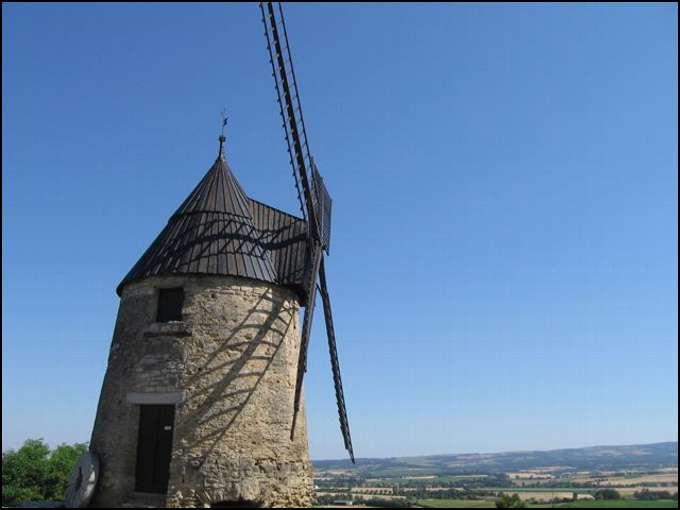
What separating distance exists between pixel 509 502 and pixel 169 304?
30.2ft

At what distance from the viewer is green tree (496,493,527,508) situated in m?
10.2

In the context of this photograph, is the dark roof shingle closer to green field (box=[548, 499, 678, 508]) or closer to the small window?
the small window

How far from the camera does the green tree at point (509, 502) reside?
10.2m

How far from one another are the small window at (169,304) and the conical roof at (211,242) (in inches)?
20.5

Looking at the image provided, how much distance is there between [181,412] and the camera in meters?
13.4

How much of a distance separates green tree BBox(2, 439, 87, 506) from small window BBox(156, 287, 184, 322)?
65.2 ft

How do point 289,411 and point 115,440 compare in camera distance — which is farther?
point 289,411

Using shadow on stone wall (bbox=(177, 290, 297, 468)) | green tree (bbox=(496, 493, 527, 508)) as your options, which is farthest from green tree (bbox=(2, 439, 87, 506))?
green tree (bbox=(496, 493, 527, 508))

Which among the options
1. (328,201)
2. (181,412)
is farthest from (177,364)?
(328,201)

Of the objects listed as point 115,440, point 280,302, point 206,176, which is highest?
point 206,176

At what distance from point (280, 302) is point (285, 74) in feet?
22.6

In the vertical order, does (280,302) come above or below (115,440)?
above

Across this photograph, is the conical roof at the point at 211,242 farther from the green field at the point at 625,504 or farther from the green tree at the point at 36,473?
the green tree at the point at 36,473

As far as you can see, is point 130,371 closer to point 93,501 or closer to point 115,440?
point 115,440
